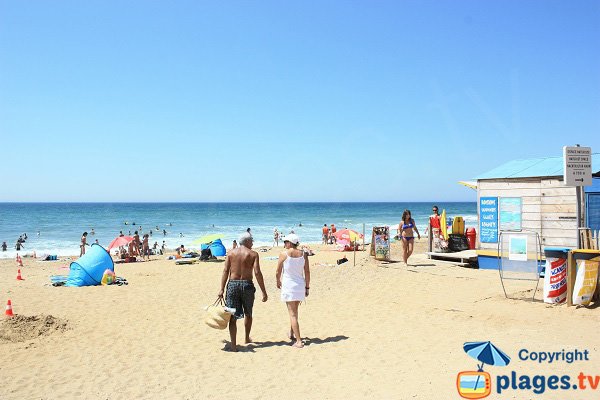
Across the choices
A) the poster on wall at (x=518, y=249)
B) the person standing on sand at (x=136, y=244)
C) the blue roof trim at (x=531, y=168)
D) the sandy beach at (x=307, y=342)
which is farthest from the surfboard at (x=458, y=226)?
the person standing on sand at (x=136, y=244)

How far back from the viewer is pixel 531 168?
493 inches

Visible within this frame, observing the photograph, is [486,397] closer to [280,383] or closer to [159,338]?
[280,383]

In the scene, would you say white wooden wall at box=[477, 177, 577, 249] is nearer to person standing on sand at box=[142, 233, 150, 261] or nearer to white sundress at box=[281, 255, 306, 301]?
white sundress at box=[281, 255, 306, 301]

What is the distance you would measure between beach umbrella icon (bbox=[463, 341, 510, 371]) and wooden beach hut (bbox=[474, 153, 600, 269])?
649cm

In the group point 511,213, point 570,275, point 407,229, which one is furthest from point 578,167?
point 407,229

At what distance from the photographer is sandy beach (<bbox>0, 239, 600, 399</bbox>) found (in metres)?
5.06

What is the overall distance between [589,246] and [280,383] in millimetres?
7616

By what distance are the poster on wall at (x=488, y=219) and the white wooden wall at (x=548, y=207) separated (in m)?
0.43

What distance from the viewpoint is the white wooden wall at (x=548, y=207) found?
1130cm

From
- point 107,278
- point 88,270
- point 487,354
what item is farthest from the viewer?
point 107,278

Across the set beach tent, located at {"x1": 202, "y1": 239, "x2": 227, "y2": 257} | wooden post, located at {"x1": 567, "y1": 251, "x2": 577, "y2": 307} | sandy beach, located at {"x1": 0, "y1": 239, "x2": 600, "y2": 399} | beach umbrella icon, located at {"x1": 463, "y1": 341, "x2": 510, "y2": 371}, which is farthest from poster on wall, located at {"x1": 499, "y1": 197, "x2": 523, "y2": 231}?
beach tent, located at {"x1": 202, "y1": 239, "x2": 227, "y2": 257}

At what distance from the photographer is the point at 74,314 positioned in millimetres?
9305

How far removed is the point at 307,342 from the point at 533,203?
26.8 ft

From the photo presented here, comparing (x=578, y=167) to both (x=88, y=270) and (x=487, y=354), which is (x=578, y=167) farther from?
(x=88, y=270)
